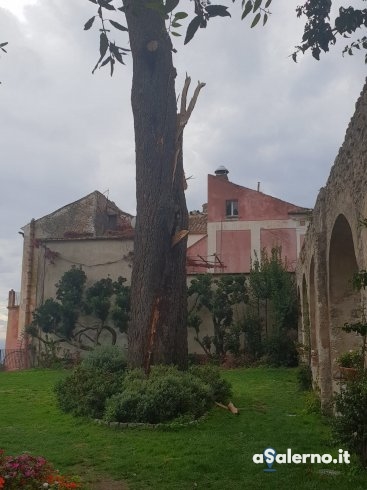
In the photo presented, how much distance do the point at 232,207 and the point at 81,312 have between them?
1014 cm

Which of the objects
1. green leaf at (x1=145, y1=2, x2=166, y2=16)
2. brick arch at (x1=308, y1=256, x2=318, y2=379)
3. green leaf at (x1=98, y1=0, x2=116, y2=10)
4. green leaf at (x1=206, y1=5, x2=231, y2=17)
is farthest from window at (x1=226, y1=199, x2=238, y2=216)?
green leaf at (x1=145, y1=2, x2=166, y2=16)

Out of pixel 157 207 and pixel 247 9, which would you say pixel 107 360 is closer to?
pixel 157 207

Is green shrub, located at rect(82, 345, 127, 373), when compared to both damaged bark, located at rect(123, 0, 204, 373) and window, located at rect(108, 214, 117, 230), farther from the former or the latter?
window, located at rect(108, 214, 117, 230)

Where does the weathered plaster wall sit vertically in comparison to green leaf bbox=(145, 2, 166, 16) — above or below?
below

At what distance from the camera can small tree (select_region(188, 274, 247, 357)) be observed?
1990 centimetres

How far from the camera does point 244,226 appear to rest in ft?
90.8

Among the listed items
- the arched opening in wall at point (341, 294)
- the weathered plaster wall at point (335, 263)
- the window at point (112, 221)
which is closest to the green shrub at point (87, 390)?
the weathered plaster wall at point (335, 263)

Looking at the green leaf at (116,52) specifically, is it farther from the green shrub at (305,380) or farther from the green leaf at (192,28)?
the green shrub at (305,380)

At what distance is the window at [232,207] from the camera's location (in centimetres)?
2800

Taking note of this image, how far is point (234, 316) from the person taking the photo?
20.8 metres

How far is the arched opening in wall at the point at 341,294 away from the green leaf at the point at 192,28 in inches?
199

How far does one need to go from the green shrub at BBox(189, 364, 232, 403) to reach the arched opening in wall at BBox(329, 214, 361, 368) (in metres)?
2.35

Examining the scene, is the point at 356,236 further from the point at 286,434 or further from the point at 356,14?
the point at 286,434

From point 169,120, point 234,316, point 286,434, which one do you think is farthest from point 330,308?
point 234,316
